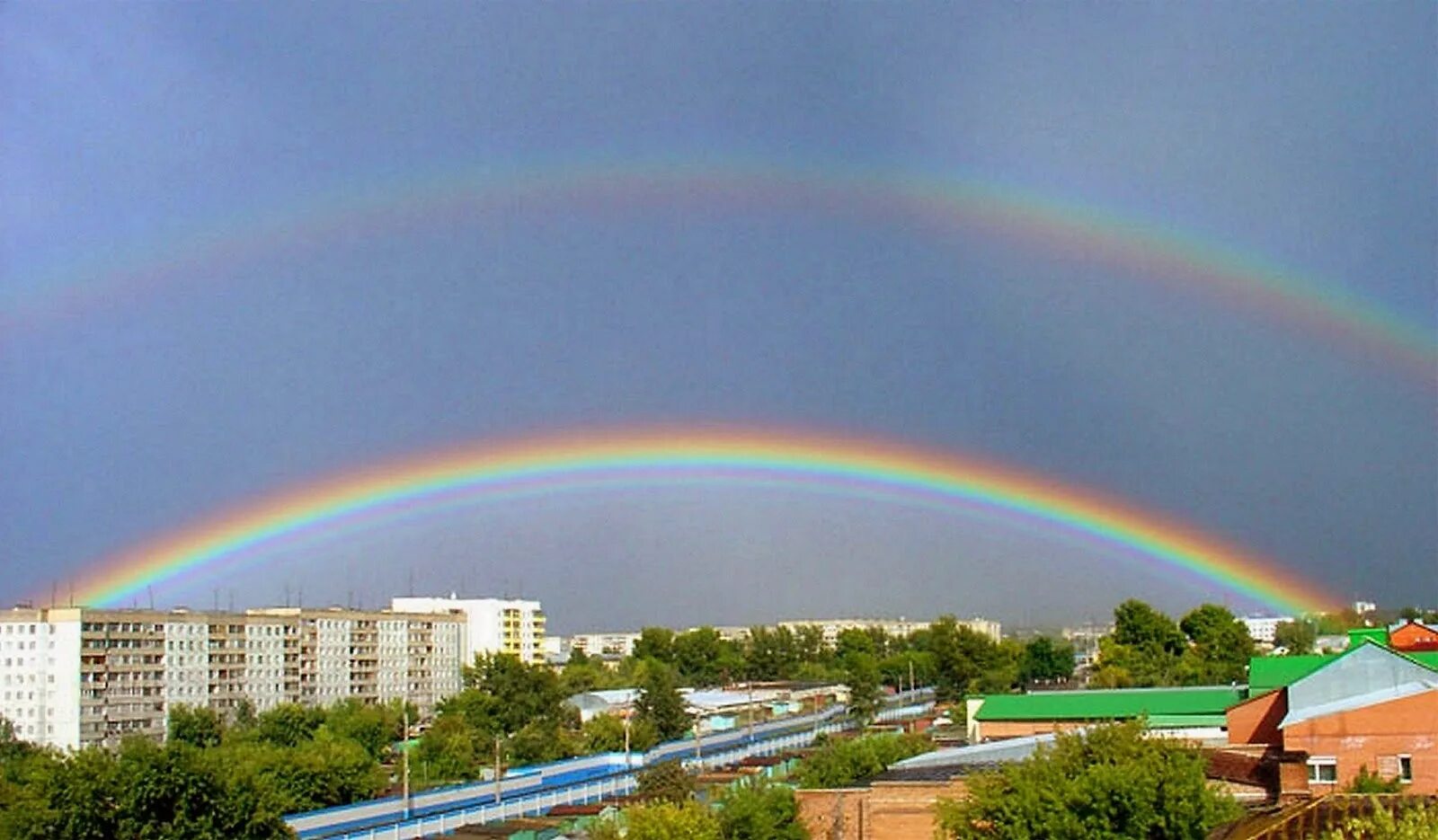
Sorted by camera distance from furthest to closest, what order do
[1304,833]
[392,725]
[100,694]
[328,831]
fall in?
Result: 1. [100,694]
2. [392,725]
3. [328,831]
4. [1304,833]

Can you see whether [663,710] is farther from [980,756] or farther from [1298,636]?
[1298,636]

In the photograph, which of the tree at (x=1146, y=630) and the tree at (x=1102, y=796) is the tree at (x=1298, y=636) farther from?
the tree at (x=1102, y=796)

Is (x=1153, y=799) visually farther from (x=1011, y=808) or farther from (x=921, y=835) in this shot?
(x=921, y=835)

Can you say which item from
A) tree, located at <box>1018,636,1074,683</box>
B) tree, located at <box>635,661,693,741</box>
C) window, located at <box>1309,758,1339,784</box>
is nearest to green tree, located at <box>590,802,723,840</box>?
window, located at <box>1309,758,1339,784</box>

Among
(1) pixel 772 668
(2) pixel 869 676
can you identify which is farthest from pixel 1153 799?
(1) pixel 772 668

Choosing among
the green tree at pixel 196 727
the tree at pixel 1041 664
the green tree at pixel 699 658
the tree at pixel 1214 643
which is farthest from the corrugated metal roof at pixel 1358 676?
the green tree at pixel 699 658

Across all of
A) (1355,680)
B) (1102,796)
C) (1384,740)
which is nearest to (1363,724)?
(1384,740)

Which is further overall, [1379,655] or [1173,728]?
[1173,728]

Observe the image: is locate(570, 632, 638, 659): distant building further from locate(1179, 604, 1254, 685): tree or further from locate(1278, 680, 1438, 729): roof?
locate(1278, 680, 1438, 729): roof
